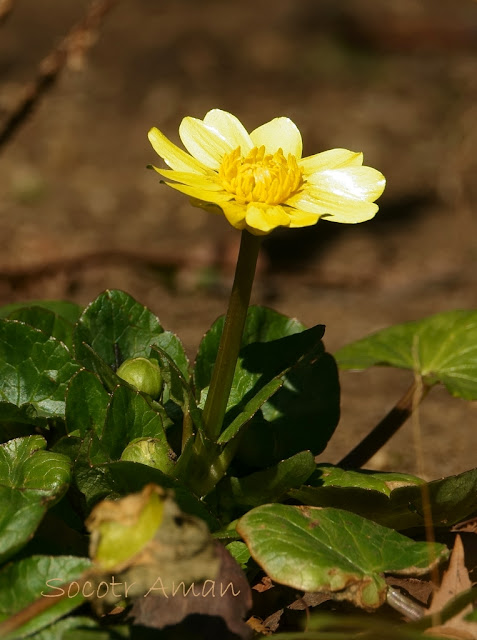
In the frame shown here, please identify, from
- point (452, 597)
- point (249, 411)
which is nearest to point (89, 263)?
point (249, 411)

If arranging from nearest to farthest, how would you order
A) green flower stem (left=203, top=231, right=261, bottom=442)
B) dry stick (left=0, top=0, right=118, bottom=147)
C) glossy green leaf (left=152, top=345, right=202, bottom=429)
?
1. green flower stem (left=203, top=231, right=261, bottom=442)
2. glossy green leaf (left=152, top=345, right=202, bottom=429)
3. dry stick (left=0, top=0, right=118, bottom=147)

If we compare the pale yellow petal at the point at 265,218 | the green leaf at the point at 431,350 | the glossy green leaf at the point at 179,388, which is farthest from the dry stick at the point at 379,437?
the pale yellow petal at the point at 265,218

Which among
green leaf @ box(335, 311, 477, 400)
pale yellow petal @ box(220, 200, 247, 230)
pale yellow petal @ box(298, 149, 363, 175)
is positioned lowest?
green leaf @ box(335, 311, 477, 400)

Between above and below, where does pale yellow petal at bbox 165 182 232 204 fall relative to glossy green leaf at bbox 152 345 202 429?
above

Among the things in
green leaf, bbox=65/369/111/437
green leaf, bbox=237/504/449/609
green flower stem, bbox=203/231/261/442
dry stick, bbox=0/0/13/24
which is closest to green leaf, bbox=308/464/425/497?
green leaf, bbox=237/504/449/609

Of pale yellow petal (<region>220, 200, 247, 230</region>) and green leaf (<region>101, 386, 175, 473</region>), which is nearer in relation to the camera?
pale yellow petal (<region>220, 200, 247, 230</region>)

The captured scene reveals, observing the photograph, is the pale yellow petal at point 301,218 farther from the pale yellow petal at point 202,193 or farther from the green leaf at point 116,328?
the green leaf at point 116,328

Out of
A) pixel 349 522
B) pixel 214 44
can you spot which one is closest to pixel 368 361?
pixel 349 522

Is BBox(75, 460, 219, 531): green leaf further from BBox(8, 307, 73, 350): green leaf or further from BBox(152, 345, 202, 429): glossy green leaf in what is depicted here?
BBox(8, 307, 73, 350): green leaf
